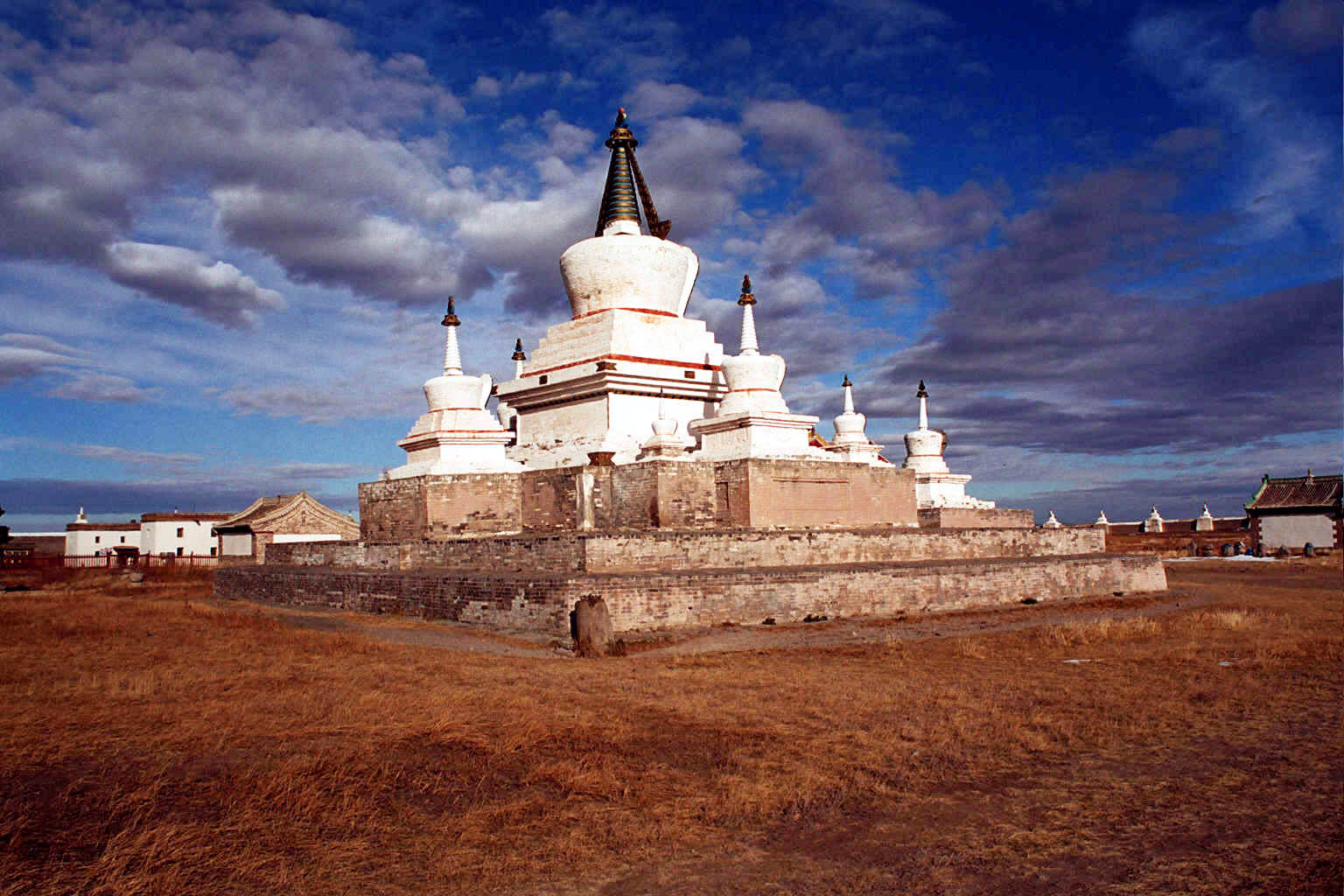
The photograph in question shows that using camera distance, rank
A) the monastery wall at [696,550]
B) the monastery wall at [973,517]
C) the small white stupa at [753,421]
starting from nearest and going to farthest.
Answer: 1. the monastery wall at [696,550]
2. the small white stupa at [753,421]
3. the monastery wall at [973,517]

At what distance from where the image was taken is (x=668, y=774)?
522 cm

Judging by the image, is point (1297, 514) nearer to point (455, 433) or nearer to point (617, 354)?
point (617, 354)

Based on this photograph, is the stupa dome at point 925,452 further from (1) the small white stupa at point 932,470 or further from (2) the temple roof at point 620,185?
(2) the temple roof at point 620,185

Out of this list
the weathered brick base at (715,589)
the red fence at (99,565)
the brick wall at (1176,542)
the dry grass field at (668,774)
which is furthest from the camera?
the brick wall at (1176,542)

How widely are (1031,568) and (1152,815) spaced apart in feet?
37.7

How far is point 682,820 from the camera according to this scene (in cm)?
445

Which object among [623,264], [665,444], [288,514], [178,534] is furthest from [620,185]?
[178,534]

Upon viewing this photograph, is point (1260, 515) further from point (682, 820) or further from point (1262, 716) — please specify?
point (682, 820)

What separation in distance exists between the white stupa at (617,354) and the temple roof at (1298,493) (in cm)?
2508

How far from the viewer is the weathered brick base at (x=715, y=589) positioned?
37.3 feet

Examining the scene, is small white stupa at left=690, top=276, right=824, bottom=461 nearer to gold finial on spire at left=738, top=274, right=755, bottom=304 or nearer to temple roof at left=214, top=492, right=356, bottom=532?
gold finial on spire at left=738, top=274, right=755, bottom=304

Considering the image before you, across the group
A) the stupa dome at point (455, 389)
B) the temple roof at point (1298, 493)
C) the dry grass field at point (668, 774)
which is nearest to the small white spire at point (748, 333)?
the stupa dome at point (455, 389)

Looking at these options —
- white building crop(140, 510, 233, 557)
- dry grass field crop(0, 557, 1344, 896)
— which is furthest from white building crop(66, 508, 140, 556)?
dry grass field crop(0, 557, 1344, 896)

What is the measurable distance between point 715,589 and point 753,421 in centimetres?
532
